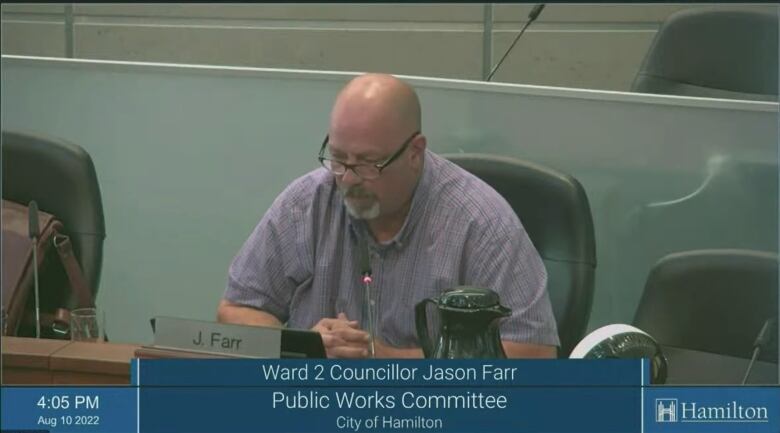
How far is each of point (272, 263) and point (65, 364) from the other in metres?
0.47

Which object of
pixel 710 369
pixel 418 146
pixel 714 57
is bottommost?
pixel 710 369

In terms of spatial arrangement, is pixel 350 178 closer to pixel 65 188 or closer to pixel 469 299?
pixel 65 188

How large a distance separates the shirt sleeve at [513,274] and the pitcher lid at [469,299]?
29 cm

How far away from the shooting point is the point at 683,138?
Answer: 5.57ft

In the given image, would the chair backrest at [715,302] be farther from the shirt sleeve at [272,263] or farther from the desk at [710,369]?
the shirt sleeve at [272,263]

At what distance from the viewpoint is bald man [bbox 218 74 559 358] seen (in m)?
1.55

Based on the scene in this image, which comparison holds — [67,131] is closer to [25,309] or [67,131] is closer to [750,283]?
[25,309]

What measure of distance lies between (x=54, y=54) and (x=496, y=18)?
547 mm

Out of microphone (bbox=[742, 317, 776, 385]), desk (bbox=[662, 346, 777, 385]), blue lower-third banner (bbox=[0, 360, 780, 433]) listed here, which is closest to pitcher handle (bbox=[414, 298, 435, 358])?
blue lower-third banner (bbox=[0, 360, 780, 433])

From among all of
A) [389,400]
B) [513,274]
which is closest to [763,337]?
[513,274]

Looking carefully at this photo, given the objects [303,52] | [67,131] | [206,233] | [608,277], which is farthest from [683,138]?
[67,131]

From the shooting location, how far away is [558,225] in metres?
1.65
